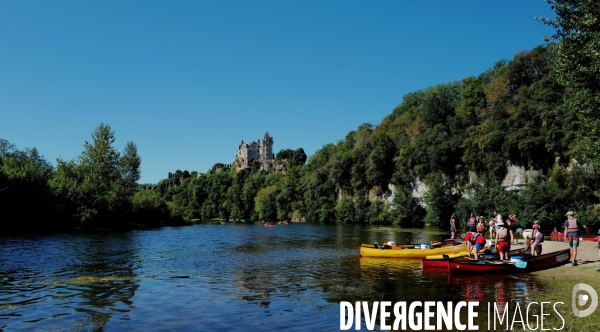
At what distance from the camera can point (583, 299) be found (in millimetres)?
13539

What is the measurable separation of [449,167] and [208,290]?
217ft

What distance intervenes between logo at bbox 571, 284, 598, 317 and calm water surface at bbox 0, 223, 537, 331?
154 cm

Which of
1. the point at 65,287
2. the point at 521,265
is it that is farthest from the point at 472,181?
the point at 65,287

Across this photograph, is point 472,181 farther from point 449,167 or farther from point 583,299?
point 583,299

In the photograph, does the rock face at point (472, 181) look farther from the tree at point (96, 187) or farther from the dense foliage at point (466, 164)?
the tree at point (96, 187)

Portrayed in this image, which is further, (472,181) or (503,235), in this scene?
(472,181)

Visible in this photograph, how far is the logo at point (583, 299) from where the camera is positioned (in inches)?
482

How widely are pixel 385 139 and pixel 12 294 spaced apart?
83.0 metres

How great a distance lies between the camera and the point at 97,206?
210ft

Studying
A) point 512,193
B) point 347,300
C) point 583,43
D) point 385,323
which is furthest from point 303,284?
point 512,193

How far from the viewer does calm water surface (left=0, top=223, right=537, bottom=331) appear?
13055mm

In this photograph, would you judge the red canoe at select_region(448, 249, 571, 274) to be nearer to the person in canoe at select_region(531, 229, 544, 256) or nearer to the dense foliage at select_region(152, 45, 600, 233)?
the person in canoe at select_region(531, 229, 544, 256)

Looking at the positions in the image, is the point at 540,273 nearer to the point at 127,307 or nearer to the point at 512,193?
the point at 127,307

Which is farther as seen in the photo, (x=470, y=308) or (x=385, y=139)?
(x=385, y=139)
